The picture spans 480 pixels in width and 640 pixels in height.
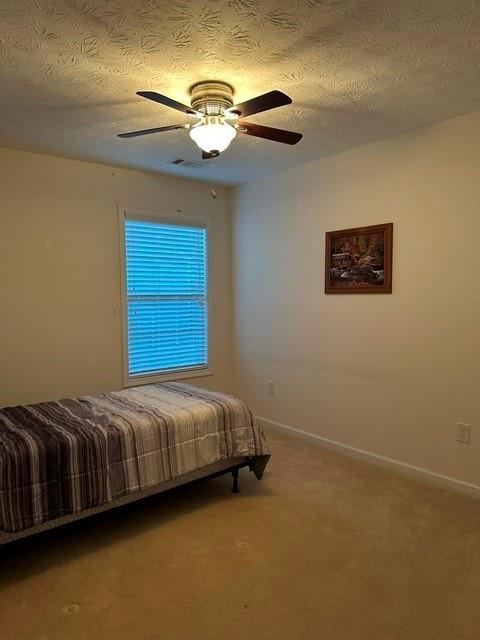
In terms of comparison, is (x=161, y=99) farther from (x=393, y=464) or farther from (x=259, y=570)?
(x=393, y=464)

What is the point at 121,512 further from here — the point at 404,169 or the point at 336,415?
the point at 404,169

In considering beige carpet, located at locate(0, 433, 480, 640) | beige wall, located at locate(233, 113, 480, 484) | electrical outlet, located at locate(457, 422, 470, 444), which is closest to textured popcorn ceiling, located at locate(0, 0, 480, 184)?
beige wall, located at locate(233, 113, 480, 484)

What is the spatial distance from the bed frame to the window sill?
5.05ft

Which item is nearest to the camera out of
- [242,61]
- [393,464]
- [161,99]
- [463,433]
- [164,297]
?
[161,99]

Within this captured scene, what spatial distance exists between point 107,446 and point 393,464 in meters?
2.20

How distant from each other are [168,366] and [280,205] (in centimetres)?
195

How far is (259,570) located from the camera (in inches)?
84.4

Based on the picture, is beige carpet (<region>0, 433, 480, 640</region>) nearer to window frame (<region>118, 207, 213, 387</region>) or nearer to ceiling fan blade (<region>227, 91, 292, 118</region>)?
window frame (<region>118, 207, 213, 387</region>)

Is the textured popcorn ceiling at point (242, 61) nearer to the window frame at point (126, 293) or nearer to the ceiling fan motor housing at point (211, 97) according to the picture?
the ceiling fan motor housing at point (211, 97)

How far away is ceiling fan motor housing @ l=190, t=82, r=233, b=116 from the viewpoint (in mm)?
2328

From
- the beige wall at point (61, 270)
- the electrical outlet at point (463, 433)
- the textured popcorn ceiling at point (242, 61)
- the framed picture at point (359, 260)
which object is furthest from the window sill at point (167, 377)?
the electrical outlet at point (463, 433)

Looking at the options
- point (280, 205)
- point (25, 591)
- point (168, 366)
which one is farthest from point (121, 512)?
point (280, 205)

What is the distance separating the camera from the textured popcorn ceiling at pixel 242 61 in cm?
176

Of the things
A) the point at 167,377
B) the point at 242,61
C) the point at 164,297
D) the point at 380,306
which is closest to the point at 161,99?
the point at 242,61
